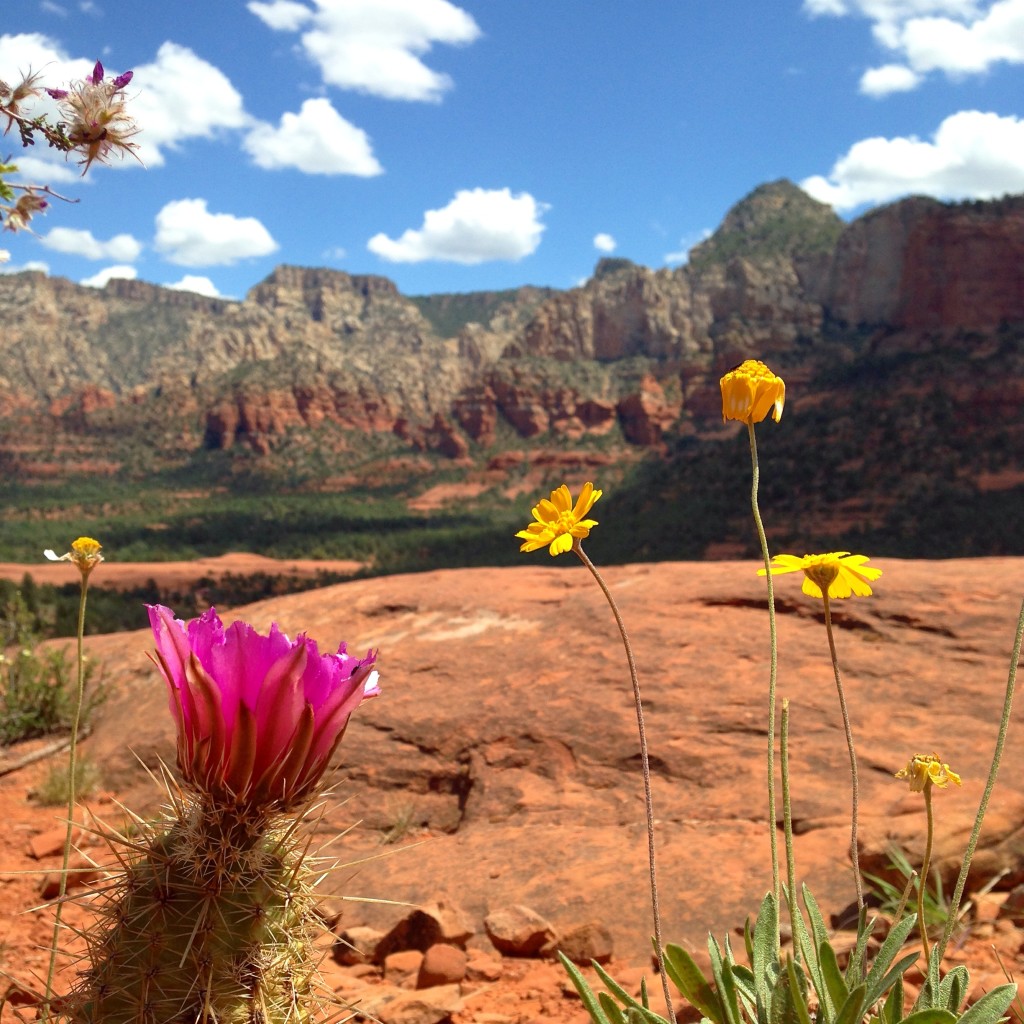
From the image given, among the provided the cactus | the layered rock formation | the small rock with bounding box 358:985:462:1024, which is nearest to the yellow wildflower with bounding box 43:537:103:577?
the cactus

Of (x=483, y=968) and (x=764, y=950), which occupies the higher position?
(x=764, y=950)

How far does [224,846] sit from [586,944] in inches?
105

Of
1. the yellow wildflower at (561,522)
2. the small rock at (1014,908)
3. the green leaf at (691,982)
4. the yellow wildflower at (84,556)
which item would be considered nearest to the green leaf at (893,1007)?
the green leaf at (691,982)

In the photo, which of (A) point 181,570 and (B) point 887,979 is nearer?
(B) point 887,979

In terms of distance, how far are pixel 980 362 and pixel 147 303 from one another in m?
177

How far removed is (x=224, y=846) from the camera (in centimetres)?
170

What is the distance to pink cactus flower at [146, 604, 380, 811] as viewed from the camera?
5.32 feet

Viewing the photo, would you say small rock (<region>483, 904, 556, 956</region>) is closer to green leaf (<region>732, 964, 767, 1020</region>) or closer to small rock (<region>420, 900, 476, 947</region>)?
small rock (<region>420, 900, 476, 947</region>)

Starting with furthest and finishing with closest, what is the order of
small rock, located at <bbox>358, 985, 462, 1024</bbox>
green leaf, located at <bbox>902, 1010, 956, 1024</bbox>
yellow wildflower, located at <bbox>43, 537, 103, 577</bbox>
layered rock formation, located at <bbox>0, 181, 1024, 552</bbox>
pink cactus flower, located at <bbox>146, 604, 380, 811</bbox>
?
1. layered rock formation, located at <bbox>0, 181, 1024, 552</bbox>
2. small rock, located at <bbox>358, 985, 462, 1024</bbox>
3. yellow wildflower, located at <bbox>43, 537, 103, 577</bbox>
4. green leaf, located at <bbox>902, 1010, 956, 1024</bbox>
5. pink cactus flower, located at <bbox>146, 604, 380, 811</bbox>

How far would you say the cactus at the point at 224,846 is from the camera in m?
1.64

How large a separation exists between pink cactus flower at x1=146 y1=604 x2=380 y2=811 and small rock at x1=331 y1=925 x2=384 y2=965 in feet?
9.41

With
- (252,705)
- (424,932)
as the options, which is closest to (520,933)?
(424,932)

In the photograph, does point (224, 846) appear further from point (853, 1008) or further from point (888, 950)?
point (888, 950)

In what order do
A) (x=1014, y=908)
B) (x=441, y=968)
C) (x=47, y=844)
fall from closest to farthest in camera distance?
(x=1014, y=908), (x=441, y=968), (x=47, y=844)
